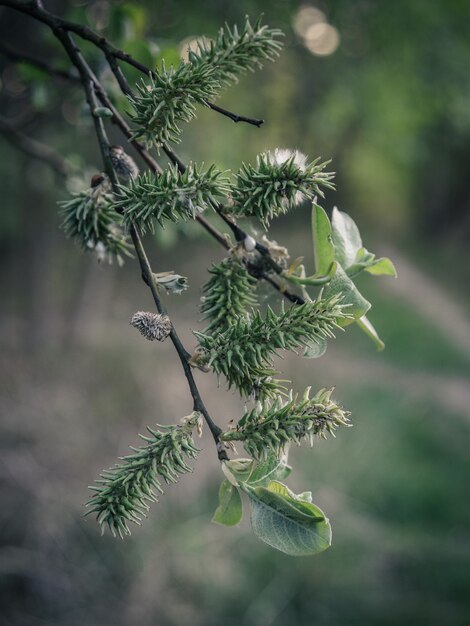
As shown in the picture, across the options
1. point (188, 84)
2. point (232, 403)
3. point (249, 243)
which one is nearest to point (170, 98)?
point (188, 84)

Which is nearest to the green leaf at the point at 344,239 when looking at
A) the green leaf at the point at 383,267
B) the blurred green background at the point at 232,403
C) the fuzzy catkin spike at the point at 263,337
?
the green leaf at the point at 383,267

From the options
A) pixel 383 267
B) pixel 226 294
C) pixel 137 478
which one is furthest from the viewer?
pixel 383 267

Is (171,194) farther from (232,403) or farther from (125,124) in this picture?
(232,403)

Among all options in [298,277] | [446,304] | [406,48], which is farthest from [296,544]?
[446,304]

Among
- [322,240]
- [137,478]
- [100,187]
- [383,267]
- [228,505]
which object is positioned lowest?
[137,478]

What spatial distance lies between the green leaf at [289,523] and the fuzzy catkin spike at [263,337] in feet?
0.63

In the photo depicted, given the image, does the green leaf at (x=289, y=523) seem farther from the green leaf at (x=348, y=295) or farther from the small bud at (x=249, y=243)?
the small bud at (x=249, y=243)

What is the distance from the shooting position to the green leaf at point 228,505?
0.99 meters

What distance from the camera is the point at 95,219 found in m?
1.05

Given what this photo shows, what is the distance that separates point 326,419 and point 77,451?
4045 millimetres

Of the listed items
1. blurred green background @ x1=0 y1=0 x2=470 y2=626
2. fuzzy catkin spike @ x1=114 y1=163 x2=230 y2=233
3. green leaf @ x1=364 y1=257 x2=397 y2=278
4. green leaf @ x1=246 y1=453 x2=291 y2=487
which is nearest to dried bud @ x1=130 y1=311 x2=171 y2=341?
fuzzy catkin spike @ x1=114 y1=163 x2=230 y2=233

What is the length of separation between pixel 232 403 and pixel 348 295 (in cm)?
549

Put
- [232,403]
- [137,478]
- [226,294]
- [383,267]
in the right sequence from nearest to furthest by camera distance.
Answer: [137,478] < [226,294] < [383,267] < [232,403]

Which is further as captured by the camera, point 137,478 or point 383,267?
point 383,267
